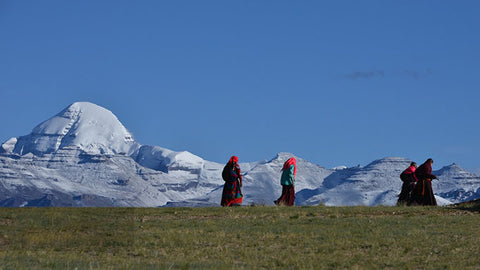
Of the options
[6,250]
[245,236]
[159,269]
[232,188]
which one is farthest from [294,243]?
[232,188]

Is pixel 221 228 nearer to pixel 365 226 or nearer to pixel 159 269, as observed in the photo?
pixel 365 226

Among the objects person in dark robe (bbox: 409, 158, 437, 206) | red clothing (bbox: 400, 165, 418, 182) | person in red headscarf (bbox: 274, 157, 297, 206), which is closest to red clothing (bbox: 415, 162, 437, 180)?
person in dark robe (bbox: 409, 158, 437, 206)

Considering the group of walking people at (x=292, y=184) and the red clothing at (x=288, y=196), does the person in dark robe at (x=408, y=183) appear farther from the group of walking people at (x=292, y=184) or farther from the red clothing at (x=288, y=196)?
the red clothing at (x=288, y=196)

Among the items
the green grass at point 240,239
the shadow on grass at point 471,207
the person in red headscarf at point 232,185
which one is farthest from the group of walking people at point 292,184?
the green grass at point 240,239

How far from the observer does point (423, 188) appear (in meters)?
42.0

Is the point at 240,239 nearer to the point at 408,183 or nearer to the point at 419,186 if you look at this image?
the point at 419,186

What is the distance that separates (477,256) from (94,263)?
31.5 ft

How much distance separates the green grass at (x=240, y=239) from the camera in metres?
21.9

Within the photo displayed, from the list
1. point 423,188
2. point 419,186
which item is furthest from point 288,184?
point 423,188

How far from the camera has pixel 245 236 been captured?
27.1 m

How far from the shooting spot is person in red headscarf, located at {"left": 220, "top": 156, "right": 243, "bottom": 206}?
135ft

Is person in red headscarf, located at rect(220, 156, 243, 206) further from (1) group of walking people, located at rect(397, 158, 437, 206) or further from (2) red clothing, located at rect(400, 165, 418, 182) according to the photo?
(2) red clothing, located at rect(400, 165, 418, 182)

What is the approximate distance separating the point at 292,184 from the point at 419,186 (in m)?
6.04

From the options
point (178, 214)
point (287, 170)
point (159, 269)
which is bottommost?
point (159, 269)
